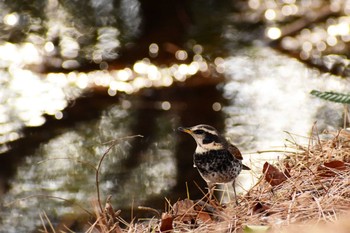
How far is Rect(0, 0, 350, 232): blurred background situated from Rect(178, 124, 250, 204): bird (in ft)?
3.84

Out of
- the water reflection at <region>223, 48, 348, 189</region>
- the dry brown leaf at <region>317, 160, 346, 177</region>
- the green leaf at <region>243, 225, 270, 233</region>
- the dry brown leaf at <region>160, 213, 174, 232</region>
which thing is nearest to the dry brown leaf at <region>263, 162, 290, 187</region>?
the dry brown leaf at <region>317, 160, 346, 177</region>

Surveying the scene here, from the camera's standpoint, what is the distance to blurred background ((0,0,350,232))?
24.6ft

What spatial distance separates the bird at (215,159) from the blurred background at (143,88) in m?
1.17

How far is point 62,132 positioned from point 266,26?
2740 millimetres

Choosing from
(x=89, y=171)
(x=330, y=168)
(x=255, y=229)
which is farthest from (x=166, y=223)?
(x=89, y=171)

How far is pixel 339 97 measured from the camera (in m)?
5.20

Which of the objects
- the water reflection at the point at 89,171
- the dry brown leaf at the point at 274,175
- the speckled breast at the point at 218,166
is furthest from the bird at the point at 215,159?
the water reflection at the point at 89,171

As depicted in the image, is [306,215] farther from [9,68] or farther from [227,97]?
[9,68]

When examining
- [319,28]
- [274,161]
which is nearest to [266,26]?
[319,28]

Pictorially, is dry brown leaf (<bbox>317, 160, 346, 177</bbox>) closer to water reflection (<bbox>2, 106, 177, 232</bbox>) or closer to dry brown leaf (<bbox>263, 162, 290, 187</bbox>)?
dry brown leaf (<bbox>263, 162, 290, 187</bbox>)

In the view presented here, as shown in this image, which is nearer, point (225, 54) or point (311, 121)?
point (311, 121)

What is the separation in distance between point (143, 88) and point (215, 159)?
314 cm

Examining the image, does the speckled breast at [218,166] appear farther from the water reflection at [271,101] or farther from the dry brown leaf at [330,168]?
the water reflection at [271,101]

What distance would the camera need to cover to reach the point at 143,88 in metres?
8.84
